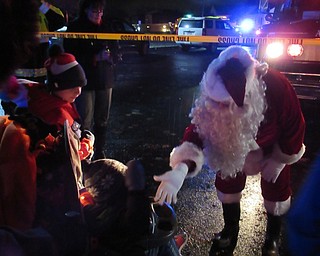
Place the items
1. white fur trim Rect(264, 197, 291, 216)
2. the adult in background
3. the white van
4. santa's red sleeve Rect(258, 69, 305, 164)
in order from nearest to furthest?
1. santa's red sleeve Rect(258, 69, 305, 164)
2. white fur trim Rect(264, 197, 291, 216)
3. the adult in background
4. the white van

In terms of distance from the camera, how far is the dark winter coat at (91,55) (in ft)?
12.8

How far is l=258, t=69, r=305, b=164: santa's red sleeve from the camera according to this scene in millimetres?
2318

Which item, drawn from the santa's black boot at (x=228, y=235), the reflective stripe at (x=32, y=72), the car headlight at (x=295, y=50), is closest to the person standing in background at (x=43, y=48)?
the reflective stripe at (x=32, y=72)

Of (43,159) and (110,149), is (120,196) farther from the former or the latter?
(110,149)

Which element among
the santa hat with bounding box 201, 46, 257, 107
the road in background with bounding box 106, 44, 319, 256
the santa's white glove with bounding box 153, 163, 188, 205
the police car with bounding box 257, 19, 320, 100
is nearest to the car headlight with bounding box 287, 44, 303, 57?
the police car with bounding box 257, 19, 320, 100

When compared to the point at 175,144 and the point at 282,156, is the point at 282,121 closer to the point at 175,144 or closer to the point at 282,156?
the point at 282,156

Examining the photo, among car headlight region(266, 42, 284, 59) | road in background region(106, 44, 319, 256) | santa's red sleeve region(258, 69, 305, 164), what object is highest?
car headlight region(266, 42, 284, 59)

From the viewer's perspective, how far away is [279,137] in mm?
2416

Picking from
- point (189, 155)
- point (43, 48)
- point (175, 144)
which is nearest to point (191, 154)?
point (189, 155)

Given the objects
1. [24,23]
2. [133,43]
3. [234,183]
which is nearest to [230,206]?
[234,183]

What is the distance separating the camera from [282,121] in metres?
2.33

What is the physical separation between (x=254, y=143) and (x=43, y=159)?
131cm

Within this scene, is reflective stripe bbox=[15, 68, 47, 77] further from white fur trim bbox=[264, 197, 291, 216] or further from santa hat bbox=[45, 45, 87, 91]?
white fur trim bbox=[264, 197, 291, 216]

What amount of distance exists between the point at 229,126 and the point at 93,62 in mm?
2163
